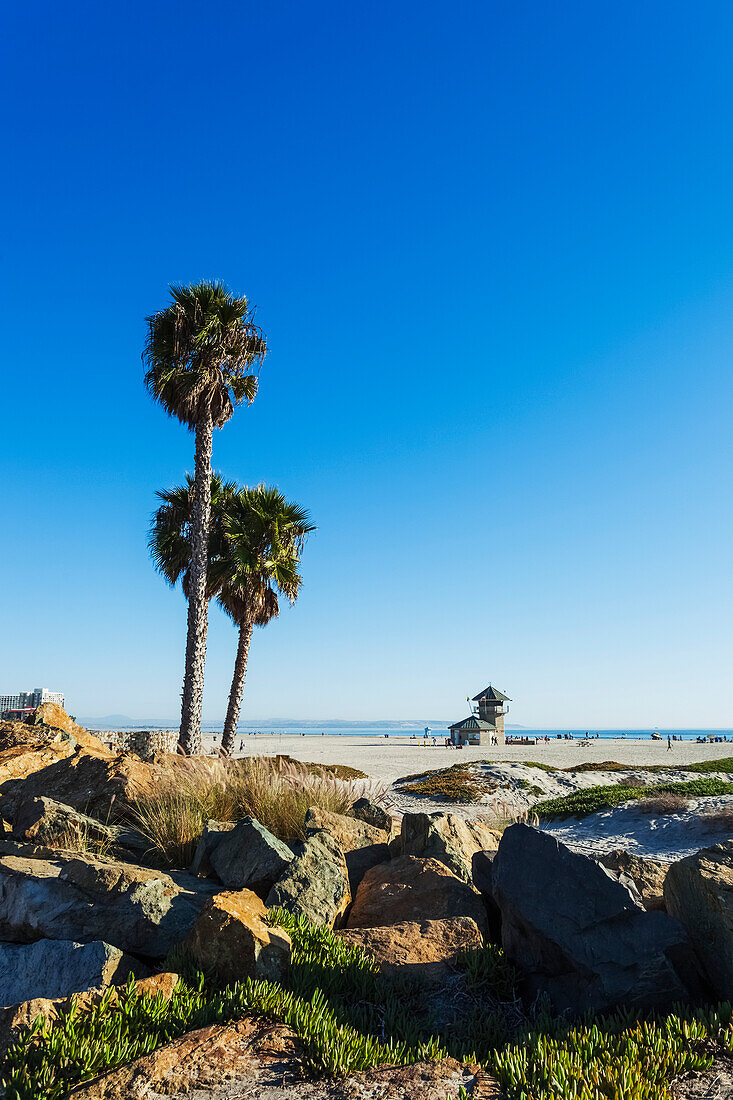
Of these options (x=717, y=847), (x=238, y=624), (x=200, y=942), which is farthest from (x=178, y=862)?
(x=238, y=624)

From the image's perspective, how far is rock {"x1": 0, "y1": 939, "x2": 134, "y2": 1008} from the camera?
440 centimetres

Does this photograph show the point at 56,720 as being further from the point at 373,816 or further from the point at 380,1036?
the point at 380,1036

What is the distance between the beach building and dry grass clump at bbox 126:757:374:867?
58641 millimetres

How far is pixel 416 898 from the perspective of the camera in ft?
19.3

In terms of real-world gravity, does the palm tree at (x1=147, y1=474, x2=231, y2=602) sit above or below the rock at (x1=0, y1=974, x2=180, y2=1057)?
above

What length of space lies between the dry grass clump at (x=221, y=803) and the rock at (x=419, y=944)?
2.25 meters

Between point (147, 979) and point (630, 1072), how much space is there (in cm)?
295

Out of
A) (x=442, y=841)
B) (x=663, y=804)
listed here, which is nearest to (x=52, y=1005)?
(x=442, y=841)

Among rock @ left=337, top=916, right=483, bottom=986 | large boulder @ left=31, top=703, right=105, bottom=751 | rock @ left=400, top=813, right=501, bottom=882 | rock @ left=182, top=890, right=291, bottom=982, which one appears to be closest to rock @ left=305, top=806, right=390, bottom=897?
rock @ left=400, top=813, right=501, bottom=882

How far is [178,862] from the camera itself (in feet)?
23.3

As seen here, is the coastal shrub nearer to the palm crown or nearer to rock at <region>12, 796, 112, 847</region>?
rock at <region>12, 796, 112, 847</region>

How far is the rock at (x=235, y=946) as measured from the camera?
446 cm

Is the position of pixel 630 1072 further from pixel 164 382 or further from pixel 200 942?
pixel 164 382

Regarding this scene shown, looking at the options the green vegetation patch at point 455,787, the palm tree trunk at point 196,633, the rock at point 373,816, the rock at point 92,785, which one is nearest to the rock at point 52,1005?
the rock at point 92,785
